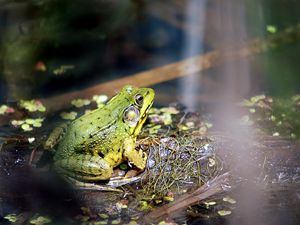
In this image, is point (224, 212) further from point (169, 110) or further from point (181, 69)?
point (181, 69)

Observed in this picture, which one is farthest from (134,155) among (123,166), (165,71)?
(165,71)

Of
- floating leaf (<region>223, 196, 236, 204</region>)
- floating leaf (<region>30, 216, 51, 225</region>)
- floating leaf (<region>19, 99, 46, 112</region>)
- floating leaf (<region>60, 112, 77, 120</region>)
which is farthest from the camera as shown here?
floating leaf (<region>19, 99, 46, 112</region>)

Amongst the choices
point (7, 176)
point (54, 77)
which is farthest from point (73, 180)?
point (54, 77)

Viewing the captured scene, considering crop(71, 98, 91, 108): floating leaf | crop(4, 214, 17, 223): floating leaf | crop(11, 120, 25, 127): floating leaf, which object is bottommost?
crop(4, 214, 17, 223): floating leaf

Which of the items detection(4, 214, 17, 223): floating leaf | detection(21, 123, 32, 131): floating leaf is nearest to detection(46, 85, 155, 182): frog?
detection(4, 214, 17, 223): floating leaf

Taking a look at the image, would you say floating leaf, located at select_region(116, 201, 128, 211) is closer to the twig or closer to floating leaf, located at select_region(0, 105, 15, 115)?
the twig

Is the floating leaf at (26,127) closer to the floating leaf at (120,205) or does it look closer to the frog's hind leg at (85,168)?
the frog's hind leg at (85,168)

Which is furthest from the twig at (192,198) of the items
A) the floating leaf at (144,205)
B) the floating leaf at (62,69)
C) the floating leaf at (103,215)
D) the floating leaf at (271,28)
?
the floating leaf at (271,28)

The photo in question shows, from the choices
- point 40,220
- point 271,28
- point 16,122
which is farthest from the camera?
point 271,28
